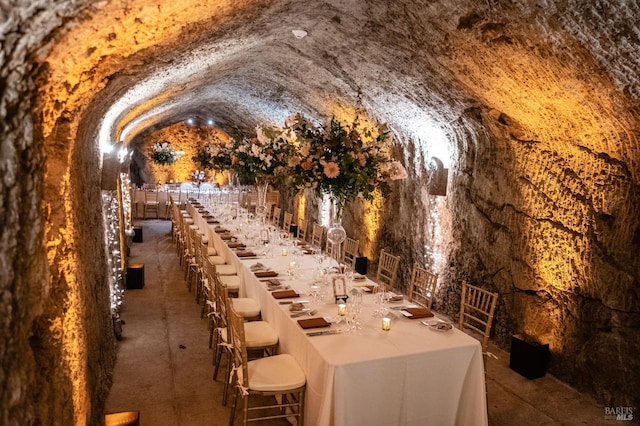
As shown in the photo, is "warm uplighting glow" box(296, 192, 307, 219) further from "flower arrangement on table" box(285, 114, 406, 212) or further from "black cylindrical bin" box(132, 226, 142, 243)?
"flower arrangement on table" box(285, 114, 406, 212)

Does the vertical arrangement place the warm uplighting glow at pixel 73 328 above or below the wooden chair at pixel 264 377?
above

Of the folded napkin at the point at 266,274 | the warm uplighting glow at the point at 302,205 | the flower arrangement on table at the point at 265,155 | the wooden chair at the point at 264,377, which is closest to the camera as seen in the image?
the wooden chair at the point at 264,377

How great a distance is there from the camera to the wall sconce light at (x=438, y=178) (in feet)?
24.7

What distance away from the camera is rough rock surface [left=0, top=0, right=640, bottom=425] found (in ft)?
7.64

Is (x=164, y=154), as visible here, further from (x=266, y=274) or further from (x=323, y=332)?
(x=323, y=332)

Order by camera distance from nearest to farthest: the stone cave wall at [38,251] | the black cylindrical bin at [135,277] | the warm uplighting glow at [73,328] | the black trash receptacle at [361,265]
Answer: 1. the stone cave wall at [38,251]
2. the warm uplighting glow at [73,328]
3. the black cylindrical bin at [135,277]
4. the black trash receptacle at [361,265]

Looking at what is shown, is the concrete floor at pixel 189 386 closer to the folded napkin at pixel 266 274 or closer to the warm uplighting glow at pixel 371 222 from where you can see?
the folded napkin at pixel 266 274

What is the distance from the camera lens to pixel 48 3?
1.99 m

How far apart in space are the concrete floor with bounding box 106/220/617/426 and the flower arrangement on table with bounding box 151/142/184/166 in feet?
38.4

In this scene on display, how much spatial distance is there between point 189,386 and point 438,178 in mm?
4530

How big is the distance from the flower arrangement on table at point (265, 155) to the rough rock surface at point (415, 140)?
43.6 inches

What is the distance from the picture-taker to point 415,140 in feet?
26.9

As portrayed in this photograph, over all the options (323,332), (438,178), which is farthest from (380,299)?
(438,178)

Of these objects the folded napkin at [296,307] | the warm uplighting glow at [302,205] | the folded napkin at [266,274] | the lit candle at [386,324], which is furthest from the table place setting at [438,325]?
the warm uplighting glow at [302,205]
